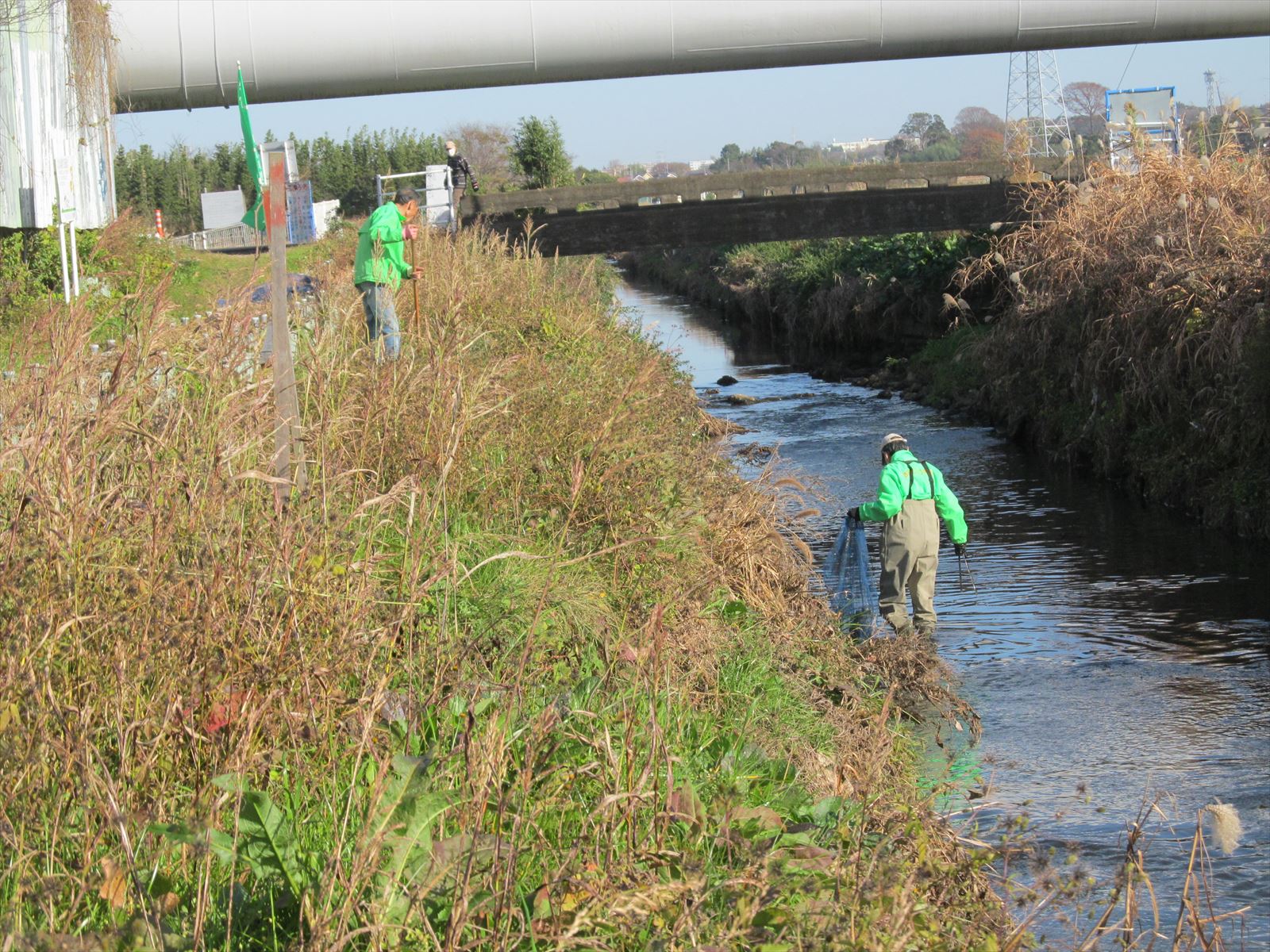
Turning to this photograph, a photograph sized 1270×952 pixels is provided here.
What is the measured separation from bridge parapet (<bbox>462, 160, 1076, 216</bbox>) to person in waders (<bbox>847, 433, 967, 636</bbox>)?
16.1 meters

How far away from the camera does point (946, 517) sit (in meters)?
9.38

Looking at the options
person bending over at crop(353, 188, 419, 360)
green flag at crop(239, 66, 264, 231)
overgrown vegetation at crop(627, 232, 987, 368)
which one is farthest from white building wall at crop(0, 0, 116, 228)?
overgrown vegetation at crop(627, 232, 987, 368)

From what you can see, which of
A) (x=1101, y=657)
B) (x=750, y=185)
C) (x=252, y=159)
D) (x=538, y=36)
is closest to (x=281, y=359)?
(x=252, y=159)

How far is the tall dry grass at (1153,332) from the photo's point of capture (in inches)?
573

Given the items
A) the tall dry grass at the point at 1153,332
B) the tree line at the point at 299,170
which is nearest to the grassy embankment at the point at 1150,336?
the tall dry grass at the point at 1153,332

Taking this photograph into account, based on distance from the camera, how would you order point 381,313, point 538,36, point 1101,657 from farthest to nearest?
point 538,36 < point 1101,657 < point 381,313

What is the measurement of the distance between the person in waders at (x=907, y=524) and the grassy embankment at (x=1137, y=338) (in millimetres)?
5695

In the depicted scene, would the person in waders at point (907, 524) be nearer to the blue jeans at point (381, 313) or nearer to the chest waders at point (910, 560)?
the chest waders at point (910, 560)

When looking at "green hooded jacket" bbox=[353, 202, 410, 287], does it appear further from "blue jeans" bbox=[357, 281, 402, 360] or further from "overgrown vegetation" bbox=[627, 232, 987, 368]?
"overgrown vegetation" bbox=[627, 232, 987, 368]

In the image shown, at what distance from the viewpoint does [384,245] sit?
984 centimetres

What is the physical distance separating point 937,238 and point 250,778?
1040 inches

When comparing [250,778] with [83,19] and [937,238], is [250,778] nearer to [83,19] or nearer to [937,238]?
[83,19]

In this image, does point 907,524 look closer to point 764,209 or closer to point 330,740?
point 330,740

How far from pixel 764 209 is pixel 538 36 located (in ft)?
23.5
